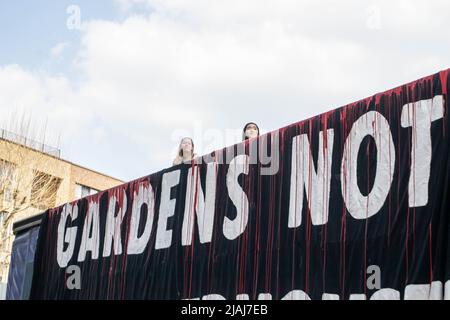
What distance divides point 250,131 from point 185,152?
3.62 ft

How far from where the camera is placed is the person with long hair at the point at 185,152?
27.0 ft

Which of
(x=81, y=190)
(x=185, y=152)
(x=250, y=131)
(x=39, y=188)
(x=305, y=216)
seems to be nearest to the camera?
(x=305, y=216)

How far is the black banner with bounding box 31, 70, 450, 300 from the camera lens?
15.9ft

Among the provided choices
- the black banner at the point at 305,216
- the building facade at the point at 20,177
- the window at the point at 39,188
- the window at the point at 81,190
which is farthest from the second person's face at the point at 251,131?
the window at the point at 81,190

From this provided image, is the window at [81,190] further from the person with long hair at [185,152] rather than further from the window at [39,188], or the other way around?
the person with long hair at [185,152]

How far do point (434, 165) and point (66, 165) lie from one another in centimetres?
2874

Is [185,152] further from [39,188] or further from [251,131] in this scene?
[39,188]

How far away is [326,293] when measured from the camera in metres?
5.41

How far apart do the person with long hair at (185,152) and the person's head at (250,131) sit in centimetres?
96

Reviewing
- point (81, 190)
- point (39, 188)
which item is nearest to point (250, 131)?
point (39, 188)

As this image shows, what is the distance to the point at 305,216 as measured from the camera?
19.2 feet
